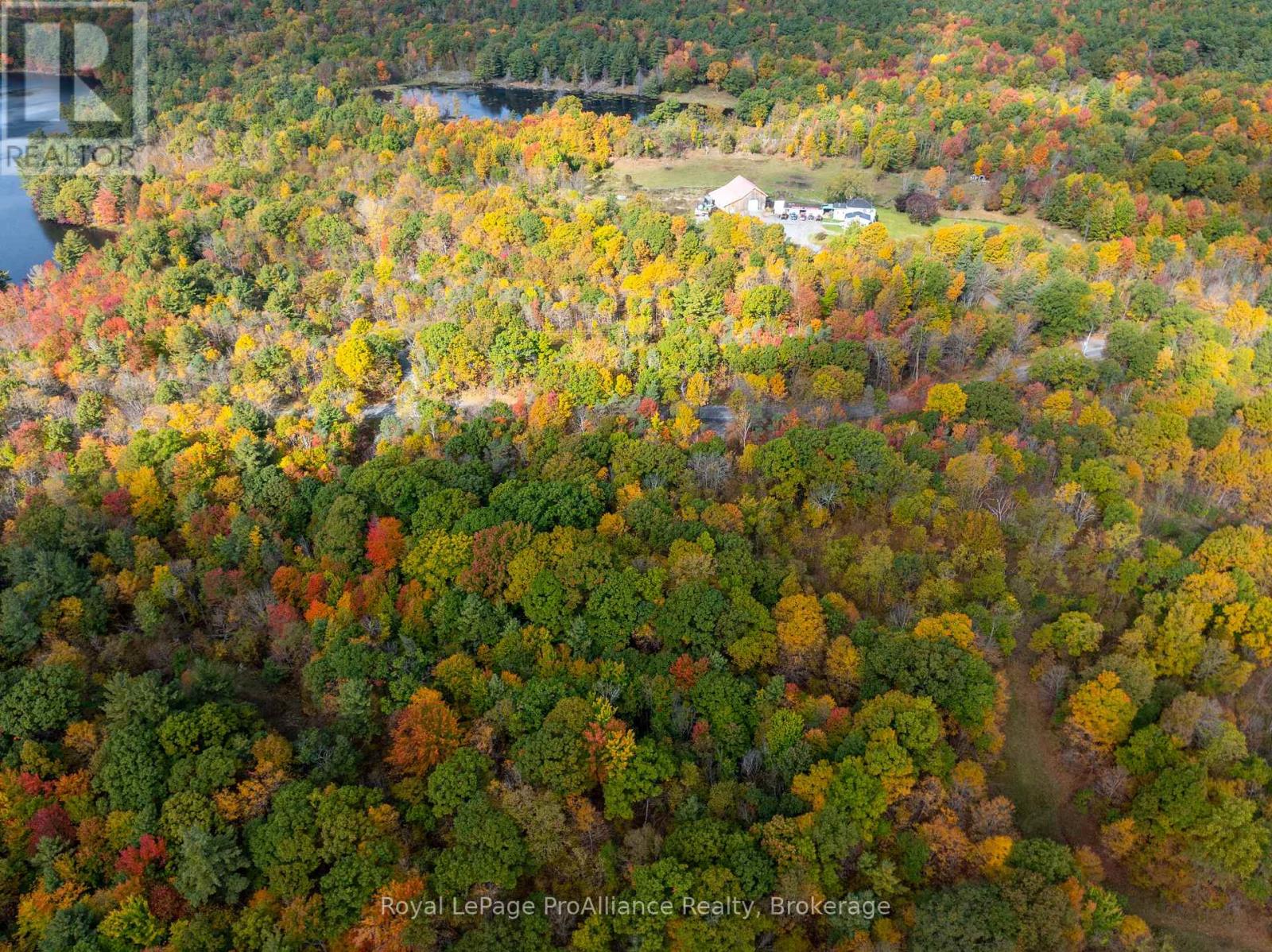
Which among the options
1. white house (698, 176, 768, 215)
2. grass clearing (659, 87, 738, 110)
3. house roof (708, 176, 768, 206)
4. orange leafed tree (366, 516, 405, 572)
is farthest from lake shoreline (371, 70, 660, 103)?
orange leafed tree (366, 516, 405, 572)

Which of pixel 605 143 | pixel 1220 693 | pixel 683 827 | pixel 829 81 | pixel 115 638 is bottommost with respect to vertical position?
pixel 115 638

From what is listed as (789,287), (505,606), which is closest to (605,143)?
(789,287)

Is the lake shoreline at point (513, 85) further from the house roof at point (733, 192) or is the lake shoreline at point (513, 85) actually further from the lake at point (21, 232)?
the house roof at point (733, 192)

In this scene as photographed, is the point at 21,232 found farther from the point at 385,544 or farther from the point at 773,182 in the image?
the point at 773,182

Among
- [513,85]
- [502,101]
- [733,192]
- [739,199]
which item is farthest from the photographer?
[513,85]

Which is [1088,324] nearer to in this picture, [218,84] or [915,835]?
[915,835]

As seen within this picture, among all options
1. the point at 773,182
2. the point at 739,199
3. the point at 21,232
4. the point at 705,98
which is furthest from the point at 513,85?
the point at 21,232
